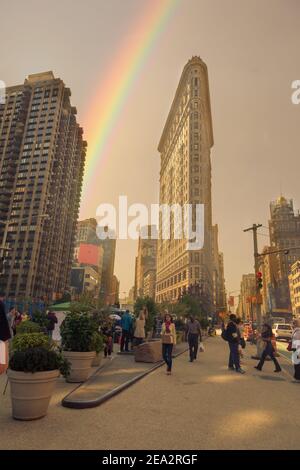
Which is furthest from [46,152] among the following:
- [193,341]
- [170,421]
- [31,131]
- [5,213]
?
[170,421]

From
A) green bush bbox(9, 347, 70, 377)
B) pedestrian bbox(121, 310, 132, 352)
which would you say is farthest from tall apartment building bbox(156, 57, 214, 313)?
green bush bbox(9, 347, 70, 377)

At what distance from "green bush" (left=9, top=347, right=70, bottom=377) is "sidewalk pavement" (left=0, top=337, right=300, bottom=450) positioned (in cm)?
80

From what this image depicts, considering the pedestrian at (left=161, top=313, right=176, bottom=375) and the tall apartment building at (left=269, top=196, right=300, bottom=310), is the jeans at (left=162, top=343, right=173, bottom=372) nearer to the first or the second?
the pedestrian at (left=161, top=313, right=176, bottom=375)

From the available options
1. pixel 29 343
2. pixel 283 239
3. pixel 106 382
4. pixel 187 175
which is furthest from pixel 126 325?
pixel 283 239

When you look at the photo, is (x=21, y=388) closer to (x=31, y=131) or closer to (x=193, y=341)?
(x=193, y=341)

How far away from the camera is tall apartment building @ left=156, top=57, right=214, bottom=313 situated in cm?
9350

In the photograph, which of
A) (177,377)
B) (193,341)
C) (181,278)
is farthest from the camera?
(181,278)

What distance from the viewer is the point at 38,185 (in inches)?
4380

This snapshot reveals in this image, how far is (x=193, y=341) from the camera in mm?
14531

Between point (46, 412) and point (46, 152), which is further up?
point (46, 152)

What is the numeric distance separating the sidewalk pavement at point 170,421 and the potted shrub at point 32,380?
201 mm

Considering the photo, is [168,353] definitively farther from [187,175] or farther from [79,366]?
[187,175]

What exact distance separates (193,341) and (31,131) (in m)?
125
